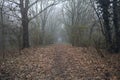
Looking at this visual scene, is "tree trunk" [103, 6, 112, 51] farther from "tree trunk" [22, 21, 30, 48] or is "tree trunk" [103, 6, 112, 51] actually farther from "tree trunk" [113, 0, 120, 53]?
"tree trunk" [22, 21, 30, 48]

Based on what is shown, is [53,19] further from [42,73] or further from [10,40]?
[42,73]

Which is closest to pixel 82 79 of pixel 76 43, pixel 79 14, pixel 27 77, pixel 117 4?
pixel 27 77

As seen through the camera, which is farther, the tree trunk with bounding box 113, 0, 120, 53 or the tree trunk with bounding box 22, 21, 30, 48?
the tree trunk with bounding box 22, 21, 30, 48

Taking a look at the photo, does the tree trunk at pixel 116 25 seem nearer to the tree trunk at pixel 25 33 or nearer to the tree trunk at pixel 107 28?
the tree trunk at pixel 107 28

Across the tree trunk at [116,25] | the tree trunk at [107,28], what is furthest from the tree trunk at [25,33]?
the tree trunk at [116,25]

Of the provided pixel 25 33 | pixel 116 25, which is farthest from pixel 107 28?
pixel 25 33

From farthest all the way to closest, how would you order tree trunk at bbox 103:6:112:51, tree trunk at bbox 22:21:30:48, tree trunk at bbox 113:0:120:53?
tree trunk at bbox 22:21:30:48 < tree trunk at bbox 103:6:112:51 < tree trunk at bbox 113:0:120:53

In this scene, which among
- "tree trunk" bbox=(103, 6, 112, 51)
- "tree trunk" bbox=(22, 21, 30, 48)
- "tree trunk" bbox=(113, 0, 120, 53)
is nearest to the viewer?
"tree trunk" bbox=(113, 0, 120, 53)

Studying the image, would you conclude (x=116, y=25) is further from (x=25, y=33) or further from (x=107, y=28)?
(x=25, y=33)

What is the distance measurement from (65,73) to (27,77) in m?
1.76

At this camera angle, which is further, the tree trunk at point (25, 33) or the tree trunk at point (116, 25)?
the tree trunk at point (25, 33)

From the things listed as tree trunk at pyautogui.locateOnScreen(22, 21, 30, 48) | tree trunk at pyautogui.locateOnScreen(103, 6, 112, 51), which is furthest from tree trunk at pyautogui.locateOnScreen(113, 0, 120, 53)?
tree trunk at pyautogui.locateOnScreen(22, 21, 30, 48)

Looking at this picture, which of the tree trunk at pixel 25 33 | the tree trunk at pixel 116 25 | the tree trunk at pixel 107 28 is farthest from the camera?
the tree trunk at pixel 25 33

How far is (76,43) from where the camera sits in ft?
103
